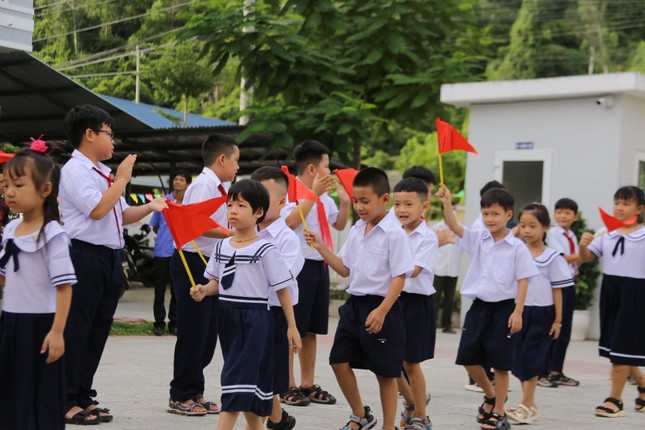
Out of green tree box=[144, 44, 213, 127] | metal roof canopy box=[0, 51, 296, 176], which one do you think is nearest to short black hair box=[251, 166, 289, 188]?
metal roof canopy box=[0, 51, 296, 176]

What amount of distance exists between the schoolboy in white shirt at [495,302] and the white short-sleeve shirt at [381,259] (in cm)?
96

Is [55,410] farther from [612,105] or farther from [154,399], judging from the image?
[612,105]

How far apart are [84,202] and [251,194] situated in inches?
44.5

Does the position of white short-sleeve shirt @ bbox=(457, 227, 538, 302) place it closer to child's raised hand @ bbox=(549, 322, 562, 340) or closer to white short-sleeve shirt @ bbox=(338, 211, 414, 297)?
child's raised hand @ bbox=(549, 322, 562, 340)

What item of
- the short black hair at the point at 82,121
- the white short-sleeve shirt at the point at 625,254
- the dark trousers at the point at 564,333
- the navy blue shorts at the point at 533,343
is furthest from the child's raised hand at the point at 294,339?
the dark trousers at the point at 564,333

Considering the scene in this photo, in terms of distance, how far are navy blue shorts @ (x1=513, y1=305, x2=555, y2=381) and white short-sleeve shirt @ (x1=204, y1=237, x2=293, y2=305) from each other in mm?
2548

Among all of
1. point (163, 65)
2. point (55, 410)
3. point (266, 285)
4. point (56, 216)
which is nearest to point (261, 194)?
point (266, 285)

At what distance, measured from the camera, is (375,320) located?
19.5 feet

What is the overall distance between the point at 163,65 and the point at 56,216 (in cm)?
1329

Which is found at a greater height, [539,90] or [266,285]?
[539,90]

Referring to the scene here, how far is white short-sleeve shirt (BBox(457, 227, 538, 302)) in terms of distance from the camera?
709cm

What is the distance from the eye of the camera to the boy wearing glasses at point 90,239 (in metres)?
6.04

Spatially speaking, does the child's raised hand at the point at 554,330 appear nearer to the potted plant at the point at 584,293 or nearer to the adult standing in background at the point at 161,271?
the adult standing in background at the point at 161,271

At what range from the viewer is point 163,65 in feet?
58.4
